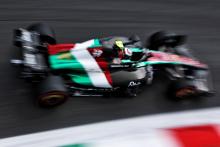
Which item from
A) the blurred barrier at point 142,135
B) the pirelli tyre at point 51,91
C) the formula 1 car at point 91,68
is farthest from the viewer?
the formula 1 car at point 91,68

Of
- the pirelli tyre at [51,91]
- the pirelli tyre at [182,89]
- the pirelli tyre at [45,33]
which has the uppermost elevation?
the pirelli tyre at [45,33]

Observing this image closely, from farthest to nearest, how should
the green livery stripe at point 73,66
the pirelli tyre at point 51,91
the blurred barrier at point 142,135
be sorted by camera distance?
the green livery stripe at point 73,66, the pirelli tyre at point 51,91, the blurred barrier at point 142,135

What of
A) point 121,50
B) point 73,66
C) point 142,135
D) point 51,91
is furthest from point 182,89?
point 142,135

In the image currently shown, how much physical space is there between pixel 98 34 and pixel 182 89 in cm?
188

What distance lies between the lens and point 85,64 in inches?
205

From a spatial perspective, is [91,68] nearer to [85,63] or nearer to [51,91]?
[85,63]

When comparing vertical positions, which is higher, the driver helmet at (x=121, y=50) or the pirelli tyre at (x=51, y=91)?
the driver helmet at (x=121, y=50)

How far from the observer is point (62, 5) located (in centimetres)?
697

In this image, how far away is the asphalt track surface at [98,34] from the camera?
508cm

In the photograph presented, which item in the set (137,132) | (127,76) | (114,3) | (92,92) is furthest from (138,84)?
→ (137,132)

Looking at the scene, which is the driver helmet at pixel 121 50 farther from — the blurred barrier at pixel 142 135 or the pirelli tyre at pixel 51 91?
the blurred barrier at pixel 142 135

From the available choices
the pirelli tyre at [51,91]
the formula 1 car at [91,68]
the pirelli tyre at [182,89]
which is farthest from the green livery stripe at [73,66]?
the pirelli tyre at [182,89]

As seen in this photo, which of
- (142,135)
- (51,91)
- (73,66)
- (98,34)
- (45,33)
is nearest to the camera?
(142,135)

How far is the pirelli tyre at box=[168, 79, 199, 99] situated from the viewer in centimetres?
540
